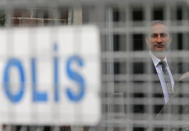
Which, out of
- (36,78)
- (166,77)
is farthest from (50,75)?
(166,77)

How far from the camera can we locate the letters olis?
2.14 m

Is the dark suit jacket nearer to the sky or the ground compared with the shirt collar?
nearer to the ground

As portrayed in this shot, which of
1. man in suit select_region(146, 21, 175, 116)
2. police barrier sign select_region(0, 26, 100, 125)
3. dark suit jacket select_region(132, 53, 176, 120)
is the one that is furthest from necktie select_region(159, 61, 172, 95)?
police barrier sign select_region(0, 26, 100, 125)

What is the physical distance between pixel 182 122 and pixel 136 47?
49cm

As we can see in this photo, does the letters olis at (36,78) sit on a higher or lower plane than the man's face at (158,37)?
lower

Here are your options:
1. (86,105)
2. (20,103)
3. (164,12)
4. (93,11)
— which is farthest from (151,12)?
(20,103)

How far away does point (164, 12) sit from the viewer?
2.14 m

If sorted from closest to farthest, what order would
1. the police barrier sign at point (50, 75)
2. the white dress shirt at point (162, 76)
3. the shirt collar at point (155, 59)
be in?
1. the police barrier sign at point (50, 75)
2. the shirt collar at point (155, 59)
3. the white dress shirt at point (162, 76)

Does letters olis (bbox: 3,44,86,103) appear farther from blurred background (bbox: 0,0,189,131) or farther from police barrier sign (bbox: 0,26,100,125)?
blurred background (bbox: 0,0,189,131)

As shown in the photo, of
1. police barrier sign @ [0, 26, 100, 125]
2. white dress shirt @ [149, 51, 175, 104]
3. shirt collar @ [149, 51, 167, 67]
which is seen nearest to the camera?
police barrier sign @ [0, 26, 100, 125]

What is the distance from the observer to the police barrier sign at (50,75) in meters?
2.13

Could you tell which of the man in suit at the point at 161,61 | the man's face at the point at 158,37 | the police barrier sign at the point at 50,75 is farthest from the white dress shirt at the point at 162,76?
the police barrier sign at the point at 50,75

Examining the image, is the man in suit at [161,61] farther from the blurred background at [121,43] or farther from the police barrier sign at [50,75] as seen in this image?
the police barrier sign at [50,75]

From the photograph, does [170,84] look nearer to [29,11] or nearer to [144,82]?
[144,82]
